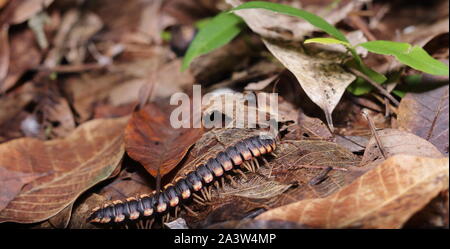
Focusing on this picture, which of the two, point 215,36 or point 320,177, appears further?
point 215,36

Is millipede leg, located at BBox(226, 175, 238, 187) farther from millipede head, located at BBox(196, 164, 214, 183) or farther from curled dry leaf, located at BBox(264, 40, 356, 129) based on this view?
curled dry leaf, located at BBox(264, 40, 356, 129)

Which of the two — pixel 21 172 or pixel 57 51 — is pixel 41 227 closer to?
pixel 21 172

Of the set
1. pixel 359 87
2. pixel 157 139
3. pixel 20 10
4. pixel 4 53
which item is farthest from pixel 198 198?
pixel 20 10

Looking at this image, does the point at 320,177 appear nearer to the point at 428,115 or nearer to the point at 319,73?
the point at 319,73

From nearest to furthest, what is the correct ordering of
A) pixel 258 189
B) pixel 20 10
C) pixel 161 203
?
1. pixel 258 189
2. pixel 161 203
3. pixel 20 10
